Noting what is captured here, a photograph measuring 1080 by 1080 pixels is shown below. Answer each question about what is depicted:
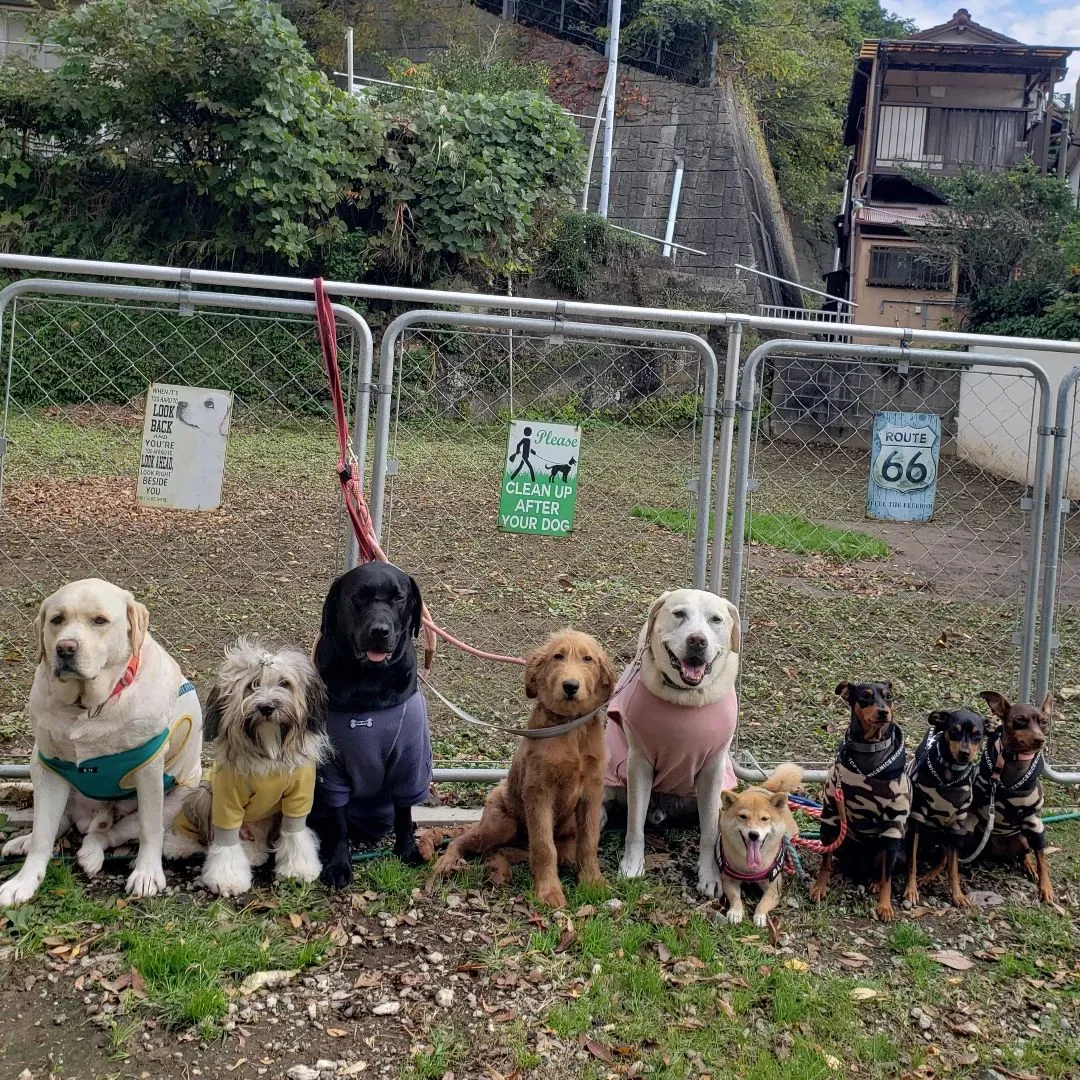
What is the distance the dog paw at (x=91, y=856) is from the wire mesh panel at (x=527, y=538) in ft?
5.06

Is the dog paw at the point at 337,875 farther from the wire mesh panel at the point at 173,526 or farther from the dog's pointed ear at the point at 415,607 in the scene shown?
the wire mesh panel at the point at 173,526

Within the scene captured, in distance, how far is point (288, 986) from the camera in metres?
2.80

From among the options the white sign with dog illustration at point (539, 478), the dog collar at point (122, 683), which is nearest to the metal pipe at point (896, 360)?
the white sign with dog illustration at point (539, 478)

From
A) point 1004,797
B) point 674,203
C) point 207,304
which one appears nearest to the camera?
point 1004,797

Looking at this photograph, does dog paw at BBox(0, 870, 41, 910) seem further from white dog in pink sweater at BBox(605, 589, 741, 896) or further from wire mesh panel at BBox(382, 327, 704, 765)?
white dog in pink sweater at BBox(605, 589, 741, 896)

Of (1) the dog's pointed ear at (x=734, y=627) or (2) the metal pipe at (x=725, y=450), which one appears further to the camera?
(2) the metal pipe at (x=725, y=450)

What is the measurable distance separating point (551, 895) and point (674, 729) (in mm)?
709

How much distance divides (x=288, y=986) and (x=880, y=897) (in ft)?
6.65

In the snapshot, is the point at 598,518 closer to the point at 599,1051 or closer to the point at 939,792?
the point at 939,792

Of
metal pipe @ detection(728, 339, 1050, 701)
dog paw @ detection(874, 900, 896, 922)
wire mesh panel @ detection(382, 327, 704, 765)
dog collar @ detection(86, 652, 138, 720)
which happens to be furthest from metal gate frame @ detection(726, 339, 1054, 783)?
dog collar @ detection(86, 652, 138, 720)

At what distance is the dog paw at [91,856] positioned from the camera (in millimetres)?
3324

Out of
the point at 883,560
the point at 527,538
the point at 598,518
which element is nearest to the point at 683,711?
the point at 527,538

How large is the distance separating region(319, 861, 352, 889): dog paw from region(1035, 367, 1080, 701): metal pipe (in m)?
3.13

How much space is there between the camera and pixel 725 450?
13.7 ft
